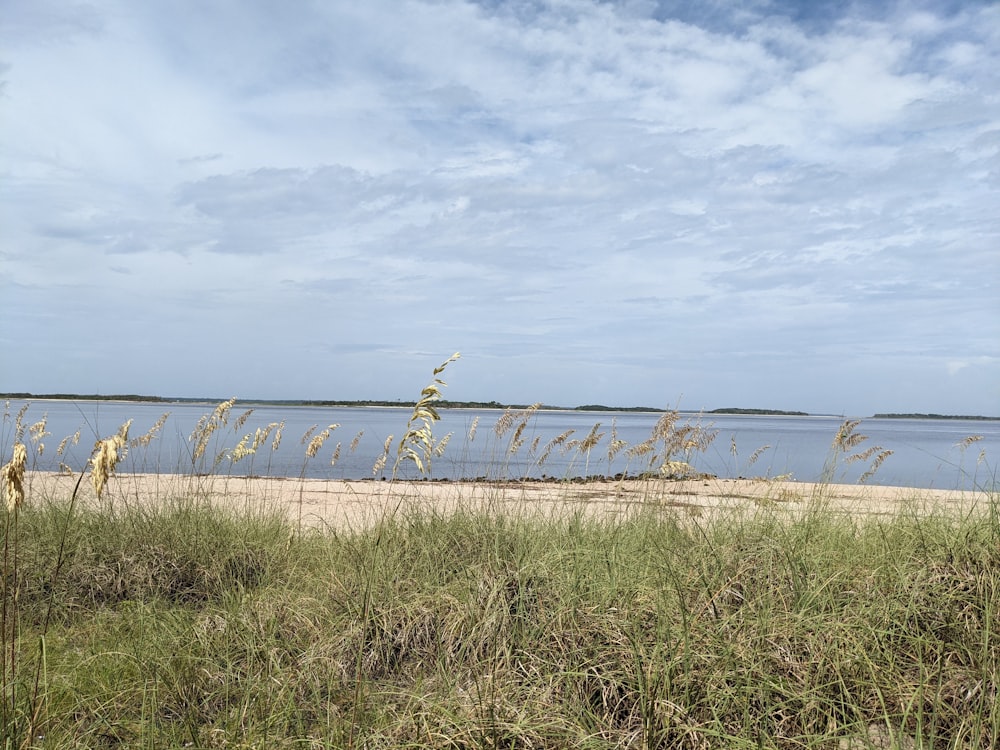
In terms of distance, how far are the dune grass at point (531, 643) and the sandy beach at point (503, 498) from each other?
706 millimetres

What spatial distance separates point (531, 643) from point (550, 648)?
12cm

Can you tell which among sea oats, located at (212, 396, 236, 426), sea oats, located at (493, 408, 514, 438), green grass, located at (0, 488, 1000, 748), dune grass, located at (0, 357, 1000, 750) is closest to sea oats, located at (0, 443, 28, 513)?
dune grass, located at (0, 357, 1000, 750)

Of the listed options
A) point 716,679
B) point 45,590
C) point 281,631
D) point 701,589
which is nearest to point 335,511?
point 45,590

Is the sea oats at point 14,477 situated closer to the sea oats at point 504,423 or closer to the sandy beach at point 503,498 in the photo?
the sandy beach at point 503,498

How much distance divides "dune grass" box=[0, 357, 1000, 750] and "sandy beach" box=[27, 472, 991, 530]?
27.8 inches

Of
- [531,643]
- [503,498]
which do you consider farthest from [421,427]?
[503,498]

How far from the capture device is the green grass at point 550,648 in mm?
3129

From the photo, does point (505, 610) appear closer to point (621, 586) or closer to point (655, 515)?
point (621, 586)

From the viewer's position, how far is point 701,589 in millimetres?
4227

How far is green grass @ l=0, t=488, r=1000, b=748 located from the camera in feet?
10.3

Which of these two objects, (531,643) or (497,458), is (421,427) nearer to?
(531,643)

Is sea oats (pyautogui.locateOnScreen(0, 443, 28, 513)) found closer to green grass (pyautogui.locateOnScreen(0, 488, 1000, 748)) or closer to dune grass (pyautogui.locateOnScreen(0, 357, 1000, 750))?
dune grass (pyautogui.locateOnScreen(0, 357, 1000, 750))

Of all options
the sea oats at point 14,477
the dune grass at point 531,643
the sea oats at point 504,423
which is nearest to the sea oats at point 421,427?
the dune grass at point 531,643

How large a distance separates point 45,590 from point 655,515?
4.77m
